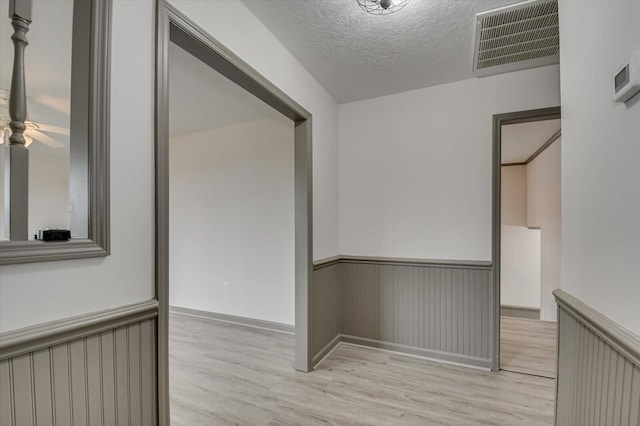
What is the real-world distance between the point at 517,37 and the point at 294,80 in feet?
5.34

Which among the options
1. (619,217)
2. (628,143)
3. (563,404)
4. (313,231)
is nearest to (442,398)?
(563,404)

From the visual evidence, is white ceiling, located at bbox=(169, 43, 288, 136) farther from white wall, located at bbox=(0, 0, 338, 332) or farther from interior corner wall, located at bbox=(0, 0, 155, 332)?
interior corner wall, located at bbox=(0, 0, 155, 332)

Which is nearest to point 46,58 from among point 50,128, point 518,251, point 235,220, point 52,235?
point 50,128

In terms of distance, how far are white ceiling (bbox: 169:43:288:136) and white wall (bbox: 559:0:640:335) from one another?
2.21 metres

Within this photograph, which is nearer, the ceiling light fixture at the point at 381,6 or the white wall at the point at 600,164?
the white wall at the point at 600,164

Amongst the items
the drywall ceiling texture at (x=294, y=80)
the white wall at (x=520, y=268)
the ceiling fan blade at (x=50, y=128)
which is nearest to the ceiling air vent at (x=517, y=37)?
→ the drywall ceiling texture at (x=294, y=80)

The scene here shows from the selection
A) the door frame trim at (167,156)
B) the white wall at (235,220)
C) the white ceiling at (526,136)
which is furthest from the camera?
the white wall at (235,220)

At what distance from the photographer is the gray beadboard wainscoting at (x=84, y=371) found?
0.81 metres

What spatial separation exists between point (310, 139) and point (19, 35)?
6.19ft

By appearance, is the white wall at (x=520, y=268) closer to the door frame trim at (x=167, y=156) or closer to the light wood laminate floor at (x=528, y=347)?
the light wood laminate floor at (x=528, y=347)

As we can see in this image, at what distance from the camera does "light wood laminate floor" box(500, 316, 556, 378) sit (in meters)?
2.54

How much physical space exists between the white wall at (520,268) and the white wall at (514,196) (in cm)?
17

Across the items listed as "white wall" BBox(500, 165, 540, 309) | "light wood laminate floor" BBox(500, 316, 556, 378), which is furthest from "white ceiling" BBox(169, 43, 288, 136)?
"white wall" BBox(500, 165, 540, 309)

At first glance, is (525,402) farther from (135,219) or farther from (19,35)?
(19,35)
